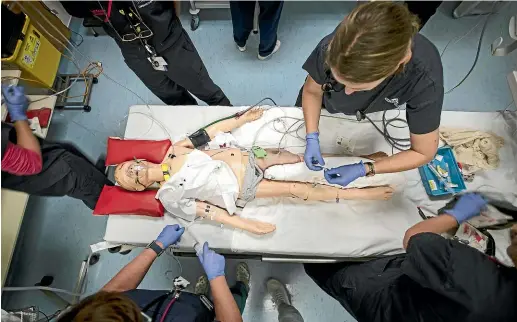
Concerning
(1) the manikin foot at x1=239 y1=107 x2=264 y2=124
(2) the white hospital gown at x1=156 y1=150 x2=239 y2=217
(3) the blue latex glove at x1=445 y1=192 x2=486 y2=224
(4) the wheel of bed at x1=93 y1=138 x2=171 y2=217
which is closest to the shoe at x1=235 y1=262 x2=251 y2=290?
(2) the white hospital gown at x1=156 y1=150 x2=239 y2=217

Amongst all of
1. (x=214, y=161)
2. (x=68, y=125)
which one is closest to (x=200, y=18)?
(x=68, y=125)

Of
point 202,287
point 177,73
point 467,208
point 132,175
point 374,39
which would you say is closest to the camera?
point 374,39

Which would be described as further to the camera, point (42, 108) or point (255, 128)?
point (42, 108)

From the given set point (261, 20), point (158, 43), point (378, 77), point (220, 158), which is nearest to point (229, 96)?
point (261, 20)

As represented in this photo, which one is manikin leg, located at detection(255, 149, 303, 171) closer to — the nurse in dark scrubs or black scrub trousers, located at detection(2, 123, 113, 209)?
the nurse in dark scrubs

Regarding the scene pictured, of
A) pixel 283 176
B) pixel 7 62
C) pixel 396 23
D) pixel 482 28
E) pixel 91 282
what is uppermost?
pixel 482 28

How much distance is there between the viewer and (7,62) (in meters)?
2.08

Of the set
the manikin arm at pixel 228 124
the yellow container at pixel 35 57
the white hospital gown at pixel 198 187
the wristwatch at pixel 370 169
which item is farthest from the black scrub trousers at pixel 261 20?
the yellow container at pixel 35 57

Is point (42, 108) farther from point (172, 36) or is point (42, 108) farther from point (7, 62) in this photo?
point (172, 36)

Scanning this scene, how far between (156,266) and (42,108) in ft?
3.83

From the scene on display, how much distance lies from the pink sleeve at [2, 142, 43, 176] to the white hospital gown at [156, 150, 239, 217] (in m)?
0.59

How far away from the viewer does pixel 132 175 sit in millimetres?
1970

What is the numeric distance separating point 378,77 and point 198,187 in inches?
42.6

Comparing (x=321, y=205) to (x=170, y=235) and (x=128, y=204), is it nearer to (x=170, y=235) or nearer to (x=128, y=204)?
(x=170, y=235)
